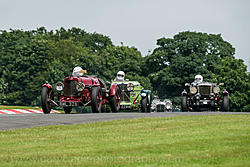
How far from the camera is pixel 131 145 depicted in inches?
488

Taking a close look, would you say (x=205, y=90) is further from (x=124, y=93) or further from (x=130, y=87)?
(x=124, y=93)

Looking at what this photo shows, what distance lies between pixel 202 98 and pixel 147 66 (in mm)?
47164

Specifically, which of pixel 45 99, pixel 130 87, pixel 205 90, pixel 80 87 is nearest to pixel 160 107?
pixel 205 90

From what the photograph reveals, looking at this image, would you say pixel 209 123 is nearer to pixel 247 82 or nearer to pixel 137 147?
pixel 137 147

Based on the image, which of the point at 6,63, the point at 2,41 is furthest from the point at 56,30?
the point at 6,63

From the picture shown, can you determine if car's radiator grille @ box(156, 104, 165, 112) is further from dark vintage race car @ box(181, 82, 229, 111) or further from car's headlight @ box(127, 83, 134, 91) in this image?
car's headlight @ box(127, 83, 134, 91)

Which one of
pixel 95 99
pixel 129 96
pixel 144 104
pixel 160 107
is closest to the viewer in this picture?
pixel 95 99

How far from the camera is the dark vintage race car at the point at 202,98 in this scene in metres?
34.6

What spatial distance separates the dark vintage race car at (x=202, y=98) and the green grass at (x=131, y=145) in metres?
17.3

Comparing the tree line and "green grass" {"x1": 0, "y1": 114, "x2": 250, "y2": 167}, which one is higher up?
the tree line

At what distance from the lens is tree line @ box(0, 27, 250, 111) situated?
6925 centimetres

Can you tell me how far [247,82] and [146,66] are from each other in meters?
19.5

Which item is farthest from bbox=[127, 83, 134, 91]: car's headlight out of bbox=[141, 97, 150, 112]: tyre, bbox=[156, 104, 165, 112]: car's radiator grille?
bbox=[156, 104, 165, 112]: car's radiator grille

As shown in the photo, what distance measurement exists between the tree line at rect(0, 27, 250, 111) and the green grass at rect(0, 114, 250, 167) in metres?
50.0
